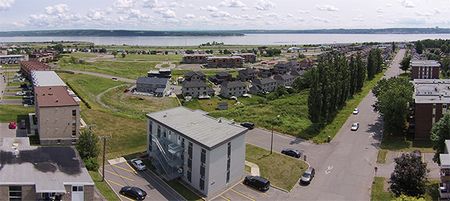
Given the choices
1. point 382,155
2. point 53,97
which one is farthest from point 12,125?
point 382,155

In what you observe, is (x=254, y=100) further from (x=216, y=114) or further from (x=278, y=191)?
A: (x=278, y=191)

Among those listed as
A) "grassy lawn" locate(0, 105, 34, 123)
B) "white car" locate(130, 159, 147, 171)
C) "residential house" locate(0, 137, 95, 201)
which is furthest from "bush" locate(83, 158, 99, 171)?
"grassy lawn" locate(0, 105, 34, 123)

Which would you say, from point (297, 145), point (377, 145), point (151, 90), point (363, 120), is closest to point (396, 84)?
point (363, 120)

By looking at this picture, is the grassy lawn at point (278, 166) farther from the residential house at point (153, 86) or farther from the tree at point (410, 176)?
the residential house at point (153, 86)

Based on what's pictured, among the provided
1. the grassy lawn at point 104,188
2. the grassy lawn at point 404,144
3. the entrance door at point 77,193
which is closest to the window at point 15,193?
the entrance door at point 77,193

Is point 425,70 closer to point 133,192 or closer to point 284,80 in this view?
point 284,80

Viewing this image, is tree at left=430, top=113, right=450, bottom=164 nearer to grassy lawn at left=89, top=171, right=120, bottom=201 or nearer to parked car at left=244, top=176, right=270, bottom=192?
parked car at left=244, top=176, right=270, bottom=192
